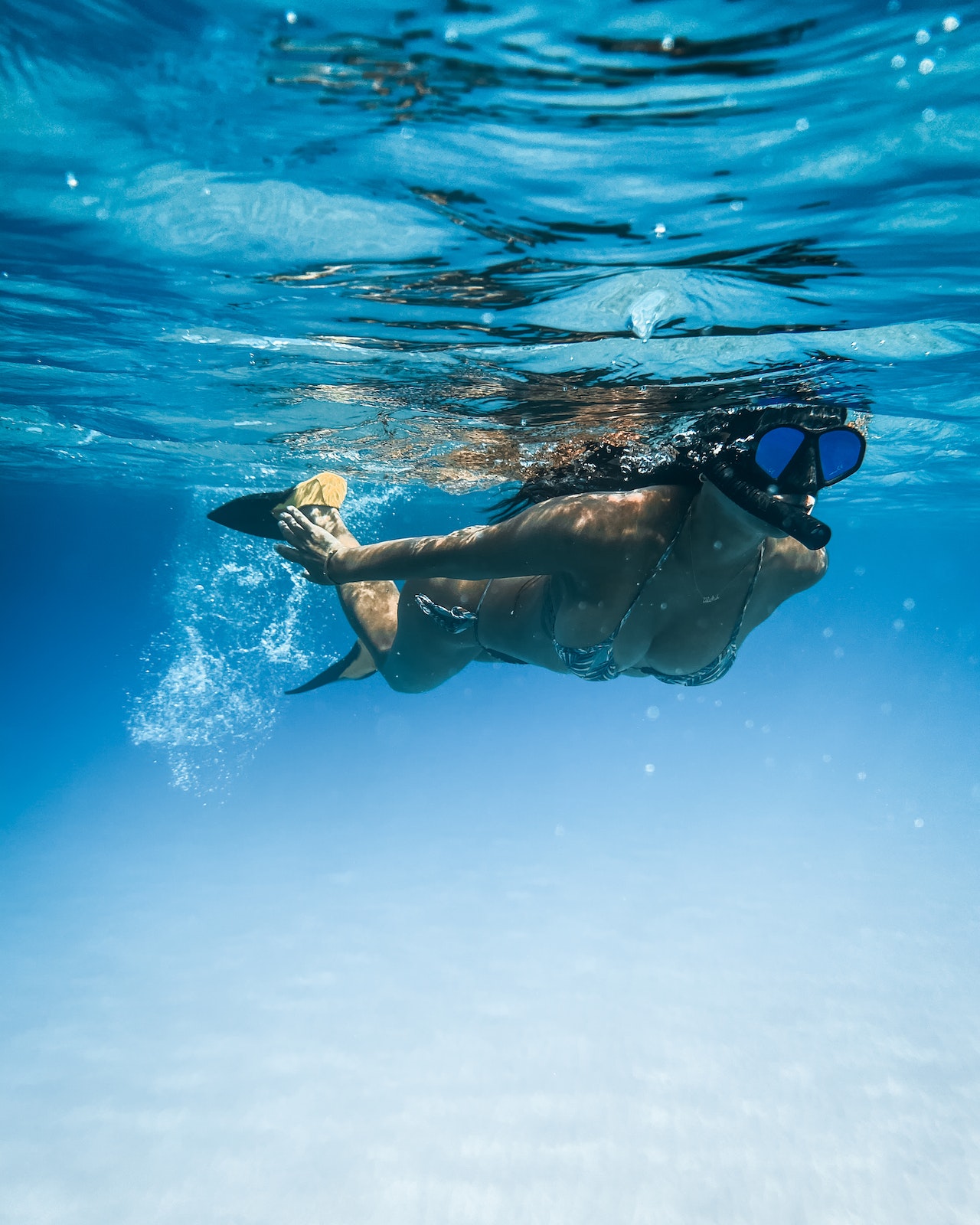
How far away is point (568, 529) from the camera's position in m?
3.70

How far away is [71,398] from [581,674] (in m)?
12.4

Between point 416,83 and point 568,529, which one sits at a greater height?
point 416,83

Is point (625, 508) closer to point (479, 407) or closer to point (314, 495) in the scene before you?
point (314, 495)

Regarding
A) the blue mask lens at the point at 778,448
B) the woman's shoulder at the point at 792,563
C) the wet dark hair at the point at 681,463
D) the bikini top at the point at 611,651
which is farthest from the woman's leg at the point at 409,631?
the blue mask lens at the point at 778,448

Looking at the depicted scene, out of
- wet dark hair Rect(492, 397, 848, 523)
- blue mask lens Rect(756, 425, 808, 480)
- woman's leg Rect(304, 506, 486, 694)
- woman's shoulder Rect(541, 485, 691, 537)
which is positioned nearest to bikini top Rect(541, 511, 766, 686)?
woman's shoulder Rect(541, 485, 691, 537)

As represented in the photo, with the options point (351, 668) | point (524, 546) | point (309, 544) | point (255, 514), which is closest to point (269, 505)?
point (255, 514)

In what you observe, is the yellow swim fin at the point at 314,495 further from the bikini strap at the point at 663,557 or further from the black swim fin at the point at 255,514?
the bikini strap at the point at 663,557

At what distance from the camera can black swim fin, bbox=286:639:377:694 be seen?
605cm

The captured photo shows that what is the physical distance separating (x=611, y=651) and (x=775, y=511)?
1.36 m

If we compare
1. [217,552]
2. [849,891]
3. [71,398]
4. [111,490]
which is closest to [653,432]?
[71,398]

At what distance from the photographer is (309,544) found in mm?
4738

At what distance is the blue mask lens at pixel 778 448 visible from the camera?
140 inches

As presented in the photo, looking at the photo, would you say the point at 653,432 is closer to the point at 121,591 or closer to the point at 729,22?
the point at 729,22

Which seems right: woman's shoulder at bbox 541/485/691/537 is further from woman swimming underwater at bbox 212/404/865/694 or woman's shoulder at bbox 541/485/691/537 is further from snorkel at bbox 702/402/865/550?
snorkel at bbox 702/402/865/550
